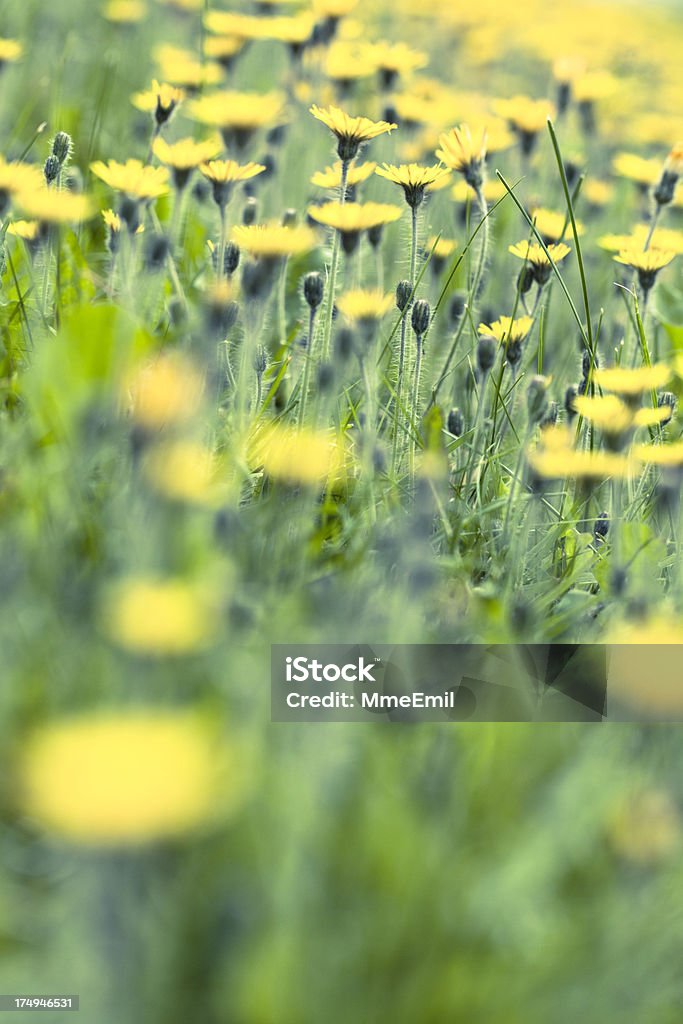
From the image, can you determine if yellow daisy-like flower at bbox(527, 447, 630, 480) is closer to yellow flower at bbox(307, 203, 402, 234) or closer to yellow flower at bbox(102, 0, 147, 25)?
yellow flower at bbox(307, 203, 402, 234)

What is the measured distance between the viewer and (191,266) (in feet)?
5.81

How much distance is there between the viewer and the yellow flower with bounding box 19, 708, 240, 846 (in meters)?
0.53

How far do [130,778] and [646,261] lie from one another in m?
1.07

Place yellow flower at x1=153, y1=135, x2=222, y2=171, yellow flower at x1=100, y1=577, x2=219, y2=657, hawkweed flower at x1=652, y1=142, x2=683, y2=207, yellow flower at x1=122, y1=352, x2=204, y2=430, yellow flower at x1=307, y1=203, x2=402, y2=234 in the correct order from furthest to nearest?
hawkweed flower at x1=652, y1=142, x2=683, y2=207 → yellow flower at x1=153, y1=135, x2=222, y2=171 → yellow flower at x1=307, y1=203, x2=402, y2=234 → yellow flower at x1=122, y1=352, x2=204, y2=430 → yellow flower at x1=100, y1=577, x2=219, y2=657

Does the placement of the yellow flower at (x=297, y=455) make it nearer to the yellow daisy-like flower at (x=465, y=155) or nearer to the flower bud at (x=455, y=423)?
the flower bud at (x=455, y=423)

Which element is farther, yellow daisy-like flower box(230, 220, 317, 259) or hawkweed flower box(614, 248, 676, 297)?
hawkweed flower box(614, 248, 676, 297)

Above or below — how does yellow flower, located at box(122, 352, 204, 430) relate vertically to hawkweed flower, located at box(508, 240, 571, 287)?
below

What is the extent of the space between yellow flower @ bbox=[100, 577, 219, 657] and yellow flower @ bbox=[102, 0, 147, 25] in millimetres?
2092

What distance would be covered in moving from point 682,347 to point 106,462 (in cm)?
108

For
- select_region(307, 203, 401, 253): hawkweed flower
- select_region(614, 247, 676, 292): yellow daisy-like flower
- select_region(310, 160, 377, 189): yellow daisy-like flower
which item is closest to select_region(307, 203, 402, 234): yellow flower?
select_region(307, 203, 401, 253): hawkweed flower

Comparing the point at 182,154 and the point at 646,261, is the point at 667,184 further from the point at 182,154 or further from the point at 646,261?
the point at 182,154

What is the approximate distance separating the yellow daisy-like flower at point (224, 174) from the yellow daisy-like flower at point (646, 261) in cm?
49

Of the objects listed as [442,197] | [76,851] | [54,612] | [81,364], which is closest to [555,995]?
[76,851]

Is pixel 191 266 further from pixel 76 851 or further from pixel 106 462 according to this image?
pixel 76 851
